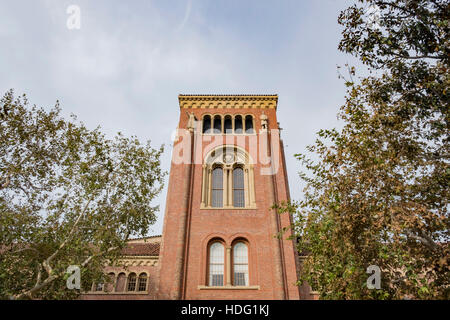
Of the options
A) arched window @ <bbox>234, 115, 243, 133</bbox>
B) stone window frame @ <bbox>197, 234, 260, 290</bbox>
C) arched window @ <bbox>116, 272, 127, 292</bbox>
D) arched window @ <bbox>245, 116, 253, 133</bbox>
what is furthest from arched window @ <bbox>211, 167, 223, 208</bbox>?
arched window @ <bbox>116, 272, 127, 292</bbox>

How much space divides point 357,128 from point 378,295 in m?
4.92

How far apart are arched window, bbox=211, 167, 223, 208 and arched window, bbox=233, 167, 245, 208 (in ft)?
2.91

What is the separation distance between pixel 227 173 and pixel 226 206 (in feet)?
9.08

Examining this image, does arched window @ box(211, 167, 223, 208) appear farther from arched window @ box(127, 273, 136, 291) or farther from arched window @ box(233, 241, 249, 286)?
arched window @ box(127, 273, 136, 291)

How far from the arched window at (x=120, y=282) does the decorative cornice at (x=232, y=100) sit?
13629mm

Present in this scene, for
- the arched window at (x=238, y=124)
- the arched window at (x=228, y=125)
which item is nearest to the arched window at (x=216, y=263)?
the arched window at (x=228, y=125)

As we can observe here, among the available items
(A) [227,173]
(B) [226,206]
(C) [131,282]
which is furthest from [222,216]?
(C) [131,282]

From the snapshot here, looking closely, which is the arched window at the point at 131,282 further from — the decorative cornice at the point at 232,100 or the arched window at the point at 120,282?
the decorative cornice at the point at 232,100

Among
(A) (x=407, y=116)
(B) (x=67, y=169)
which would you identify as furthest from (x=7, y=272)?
(A) (x=407, y=116)

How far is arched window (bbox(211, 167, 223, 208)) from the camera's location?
20212mm

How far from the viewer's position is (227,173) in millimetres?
21375

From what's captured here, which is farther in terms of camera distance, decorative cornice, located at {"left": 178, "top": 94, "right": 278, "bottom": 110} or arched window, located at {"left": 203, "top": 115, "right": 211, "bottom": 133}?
decorative cornice, located at {"left": 178, "top": 94, "right": 278, "bottom": 110}

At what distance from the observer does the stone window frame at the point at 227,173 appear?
1980cm
